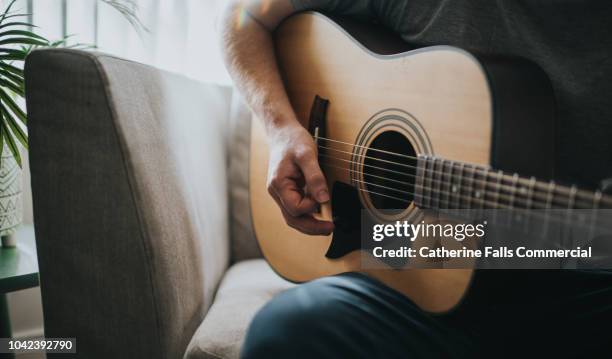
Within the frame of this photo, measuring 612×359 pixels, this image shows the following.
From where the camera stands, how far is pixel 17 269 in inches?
36.7

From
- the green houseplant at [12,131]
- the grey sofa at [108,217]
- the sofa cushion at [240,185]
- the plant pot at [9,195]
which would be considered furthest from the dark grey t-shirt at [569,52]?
the plant pot at [9,195]

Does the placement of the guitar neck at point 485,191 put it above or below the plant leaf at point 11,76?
below

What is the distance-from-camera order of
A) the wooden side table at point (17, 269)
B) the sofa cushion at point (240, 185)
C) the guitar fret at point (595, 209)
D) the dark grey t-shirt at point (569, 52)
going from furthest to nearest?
the sofa cushion at point (240, 185), the wooden side table at point (17, 269), the dark grey t-shirt at point (569, 52), the guitar fret at point (595, 209)

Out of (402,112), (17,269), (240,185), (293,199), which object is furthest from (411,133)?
(17,269)

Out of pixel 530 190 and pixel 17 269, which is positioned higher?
pixel 530 190

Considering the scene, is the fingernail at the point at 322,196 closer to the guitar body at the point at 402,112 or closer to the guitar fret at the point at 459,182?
the guitar body at the point at 402,112

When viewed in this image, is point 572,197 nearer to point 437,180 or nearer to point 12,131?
point 437,180

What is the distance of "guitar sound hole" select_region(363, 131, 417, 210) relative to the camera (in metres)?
0.70

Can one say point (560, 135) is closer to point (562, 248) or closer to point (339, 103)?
point (562, 248)

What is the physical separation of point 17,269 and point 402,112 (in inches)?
A: 34.0

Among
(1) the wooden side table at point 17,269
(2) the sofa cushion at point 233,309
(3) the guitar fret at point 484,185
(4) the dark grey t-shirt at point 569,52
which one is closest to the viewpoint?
(3) the guitar fret at point 484,185

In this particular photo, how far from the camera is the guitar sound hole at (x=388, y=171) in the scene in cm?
70

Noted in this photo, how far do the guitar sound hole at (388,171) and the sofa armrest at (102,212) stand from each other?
0.36m

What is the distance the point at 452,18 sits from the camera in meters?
0.80
